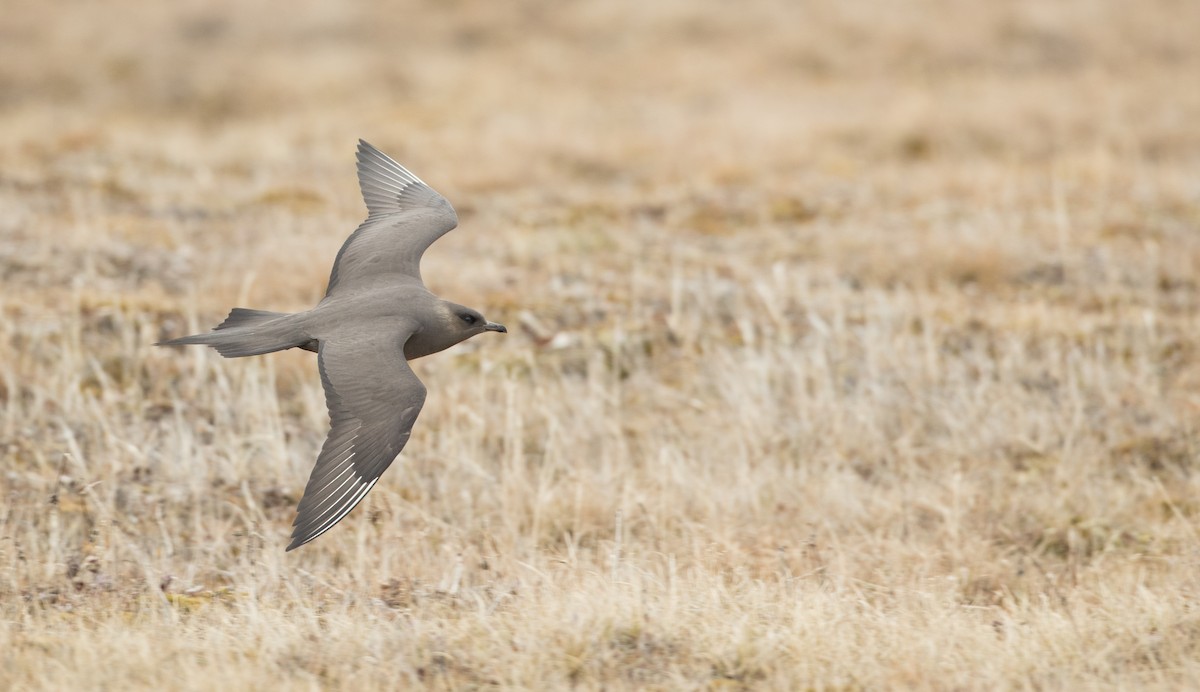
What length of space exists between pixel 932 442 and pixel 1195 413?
1391mm

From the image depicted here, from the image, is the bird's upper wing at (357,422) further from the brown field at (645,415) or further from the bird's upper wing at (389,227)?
the bird's upper wing at (389,227)

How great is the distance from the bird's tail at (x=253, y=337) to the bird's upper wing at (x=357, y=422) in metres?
0.14

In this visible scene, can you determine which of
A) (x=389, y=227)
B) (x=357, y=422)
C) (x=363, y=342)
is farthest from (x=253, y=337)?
(x=389, y=227)

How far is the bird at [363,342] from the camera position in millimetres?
4051

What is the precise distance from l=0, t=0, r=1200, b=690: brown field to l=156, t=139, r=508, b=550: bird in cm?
44

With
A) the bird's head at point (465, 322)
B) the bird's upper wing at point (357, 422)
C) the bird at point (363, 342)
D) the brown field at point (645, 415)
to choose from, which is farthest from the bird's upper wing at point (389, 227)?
the brown field at point (645, 415)

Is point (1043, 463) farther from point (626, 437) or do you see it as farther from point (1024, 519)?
point (626, 437)

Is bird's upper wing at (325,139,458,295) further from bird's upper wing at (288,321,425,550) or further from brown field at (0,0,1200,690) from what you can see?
brown field at (0,0,1200,690)

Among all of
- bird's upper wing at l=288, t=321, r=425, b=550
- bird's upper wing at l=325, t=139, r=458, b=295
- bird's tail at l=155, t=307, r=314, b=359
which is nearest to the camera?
bird's upper wing at l=288, t=321, r=425, b=550

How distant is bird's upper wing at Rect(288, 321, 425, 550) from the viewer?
13.2 ft

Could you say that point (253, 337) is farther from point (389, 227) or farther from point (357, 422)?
point (389, 227)

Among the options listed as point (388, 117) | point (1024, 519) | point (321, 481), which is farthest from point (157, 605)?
point (388, 117)

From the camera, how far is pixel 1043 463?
592 centimetres

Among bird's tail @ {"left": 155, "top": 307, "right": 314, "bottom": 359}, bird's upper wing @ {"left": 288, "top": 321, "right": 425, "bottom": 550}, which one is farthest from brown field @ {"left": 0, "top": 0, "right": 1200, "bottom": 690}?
bird's tail @ {"left": 155, "top": 307, "right": 314, "bottom": 359}
